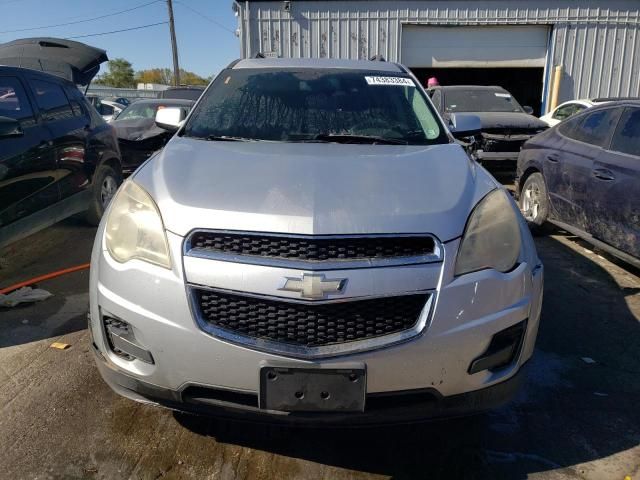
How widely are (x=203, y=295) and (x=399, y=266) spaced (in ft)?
2.35

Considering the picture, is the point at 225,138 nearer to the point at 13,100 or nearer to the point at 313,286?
the point at 313,286

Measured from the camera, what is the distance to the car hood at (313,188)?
6.32 feet

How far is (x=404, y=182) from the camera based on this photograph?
223 centimetres

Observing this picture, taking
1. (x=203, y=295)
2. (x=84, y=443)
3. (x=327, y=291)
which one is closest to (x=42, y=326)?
(x=84, y=443)

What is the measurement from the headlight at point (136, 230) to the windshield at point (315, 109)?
0.86 m

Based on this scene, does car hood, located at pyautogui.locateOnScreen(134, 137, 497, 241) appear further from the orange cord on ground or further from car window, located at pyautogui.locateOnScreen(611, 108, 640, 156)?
car window, located at pyautogui.locateOnScreen(611, 108, 640, 156)

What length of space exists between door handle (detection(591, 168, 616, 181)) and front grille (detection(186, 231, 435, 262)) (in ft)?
10.6

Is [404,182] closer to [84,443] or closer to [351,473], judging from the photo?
[351,473]

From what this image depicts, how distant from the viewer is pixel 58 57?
741 centimetres

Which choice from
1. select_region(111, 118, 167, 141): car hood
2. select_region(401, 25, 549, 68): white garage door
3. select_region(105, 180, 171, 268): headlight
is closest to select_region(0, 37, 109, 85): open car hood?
select_region(111, 118, 167, 141): car hood

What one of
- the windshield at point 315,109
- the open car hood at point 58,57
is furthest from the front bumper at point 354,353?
the open car hood at point 58,57

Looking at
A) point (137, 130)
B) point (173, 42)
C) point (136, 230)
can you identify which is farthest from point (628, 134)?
point (173, 42)

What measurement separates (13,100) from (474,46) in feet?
41.6

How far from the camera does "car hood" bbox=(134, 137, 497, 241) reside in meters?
1.93
